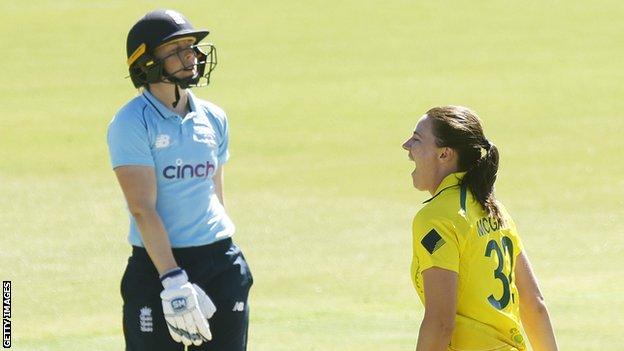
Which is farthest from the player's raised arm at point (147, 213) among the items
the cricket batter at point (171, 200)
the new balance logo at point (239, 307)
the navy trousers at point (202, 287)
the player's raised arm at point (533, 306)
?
the player's raised arm at point (533, 306)

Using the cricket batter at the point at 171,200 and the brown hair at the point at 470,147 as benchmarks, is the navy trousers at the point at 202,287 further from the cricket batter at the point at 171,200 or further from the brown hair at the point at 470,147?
the brown hair at the point at 470,147

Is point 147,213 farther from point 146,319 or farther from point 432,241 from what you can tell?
point 432,241

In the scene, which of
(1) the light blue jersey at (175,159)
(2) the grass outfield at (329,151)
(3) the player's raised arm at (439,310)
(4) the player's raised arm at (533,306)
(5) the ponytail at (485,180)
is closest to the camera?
(3) the player's raised arm at (439,310)

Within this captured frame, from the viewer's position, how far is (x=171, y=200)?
16.2 ft

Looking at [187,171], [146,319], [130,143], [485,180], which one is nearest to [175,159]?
[187,171]

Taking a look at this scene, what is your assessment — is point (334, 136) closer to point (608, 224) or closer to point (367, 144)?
point (367, 144)

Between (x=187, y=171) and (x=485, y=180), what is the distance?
1.23m

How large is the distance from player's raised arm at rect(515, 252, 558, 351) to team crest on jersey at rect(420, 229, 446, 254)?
1.71ft

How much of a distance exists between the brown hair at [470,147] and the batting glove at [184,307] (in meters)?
1.10

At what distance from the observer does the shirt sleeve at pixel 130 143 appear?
4793 mm

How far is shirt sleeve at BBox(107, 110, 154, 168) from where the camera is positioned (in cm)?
479

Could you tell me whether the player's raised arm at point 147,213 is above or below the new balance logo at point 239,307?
above

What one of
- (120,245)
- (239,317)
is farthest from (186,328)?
(120,245)

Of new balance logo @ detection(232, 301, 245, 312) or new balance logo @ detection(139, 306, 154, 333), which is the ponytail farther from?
new balance logo @ detection(139, 306, 154, 333)
